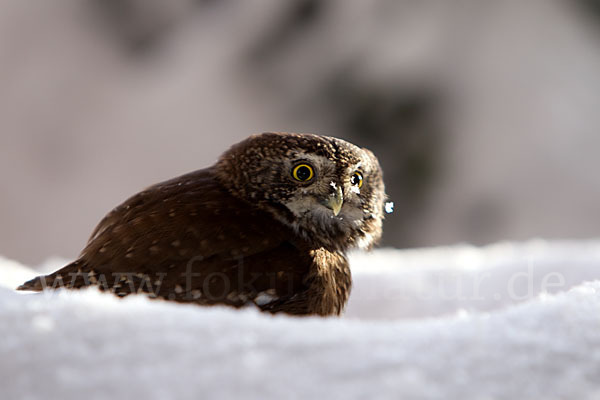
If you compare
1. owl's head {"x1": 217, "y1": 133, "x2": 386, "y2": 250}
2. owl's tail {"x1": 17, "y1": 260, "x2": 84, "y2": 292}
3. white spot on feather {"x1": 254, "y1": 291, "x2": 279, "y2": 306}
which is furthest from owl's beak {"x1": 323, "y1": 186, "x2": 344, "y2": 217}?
owl's tail {"x1": 17, "y1": 260, "x2": 84, "y2": 292}

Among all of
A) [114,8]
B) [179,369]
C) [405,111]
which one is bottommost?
[179,369]

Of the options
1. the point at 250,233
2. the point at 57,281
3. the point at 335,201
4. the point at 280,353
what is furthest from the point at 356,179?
the point at 280,353

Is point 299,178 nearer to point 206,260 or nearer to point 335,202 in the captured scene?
point 335,202

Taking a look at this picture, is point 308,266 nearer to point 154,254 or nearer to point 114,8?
point 154,254

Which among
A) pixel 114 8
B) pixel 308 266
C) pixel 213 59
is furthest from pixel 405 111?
pixel 308 266

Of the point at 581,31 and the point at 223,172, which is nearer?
the point at 223,172

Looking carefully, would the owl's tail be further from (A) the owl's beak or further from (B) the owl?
(A) the owl's beak
